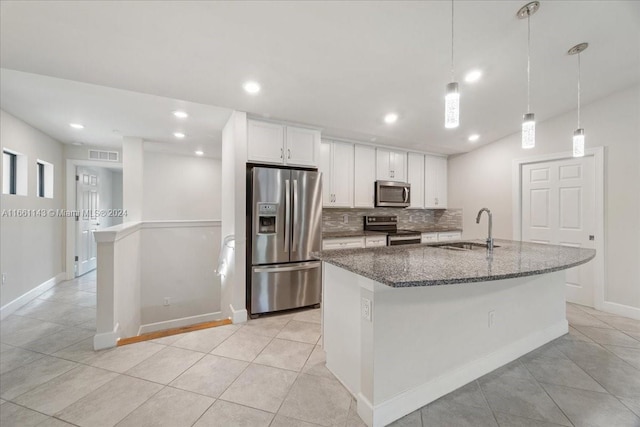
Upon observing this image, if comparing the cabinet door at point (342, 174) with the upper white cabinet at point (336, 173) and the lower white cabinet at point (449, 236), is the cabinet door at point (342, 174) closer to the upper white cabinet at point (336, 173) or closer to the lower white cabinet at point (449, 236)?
the upper white cabinet at point (336, 173)

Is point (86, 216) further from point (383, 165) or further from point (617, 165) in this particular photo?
point (617, 165)

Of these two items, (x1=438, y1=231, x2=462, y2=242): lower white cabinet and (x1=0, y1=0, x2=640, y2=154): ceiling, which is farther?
(x1=438, y1=231, x2=462, y2=242): lower white cabinet

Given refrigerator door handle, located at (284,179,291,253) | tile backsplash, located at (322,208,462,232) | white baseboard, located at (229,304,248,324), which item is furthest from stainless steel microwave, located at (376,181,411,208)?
white baseboard, located at (229,304,248,324)

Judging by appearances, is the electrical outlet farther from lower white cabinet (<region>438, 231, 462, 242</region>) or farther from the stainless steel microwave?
lower white cabinet (<region>438, 231, 462, 242</region>)

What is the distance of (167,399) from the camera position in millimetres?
1683

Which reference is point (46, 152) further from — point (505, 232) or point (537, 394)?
point (505, 232)

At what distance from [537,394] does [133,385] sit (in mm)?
2815

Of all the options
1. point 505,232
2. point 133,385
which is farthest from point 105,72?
point 505,232

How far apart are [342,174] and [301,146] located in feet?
3.00

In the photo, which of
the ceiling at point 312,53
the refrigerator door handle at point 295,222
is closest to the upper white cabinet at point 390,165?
the ceiling at point 312,53

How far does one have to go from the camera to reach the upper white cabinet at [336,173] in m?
3.79

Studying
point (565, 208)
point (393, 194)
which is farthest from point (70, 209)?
point (565, 208)

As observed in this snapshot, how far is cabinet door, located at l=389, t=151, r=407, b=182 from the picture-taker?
14.5 ft

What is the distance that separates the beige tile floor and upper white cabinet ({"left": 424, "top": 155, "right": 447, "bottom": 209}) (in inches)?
108
